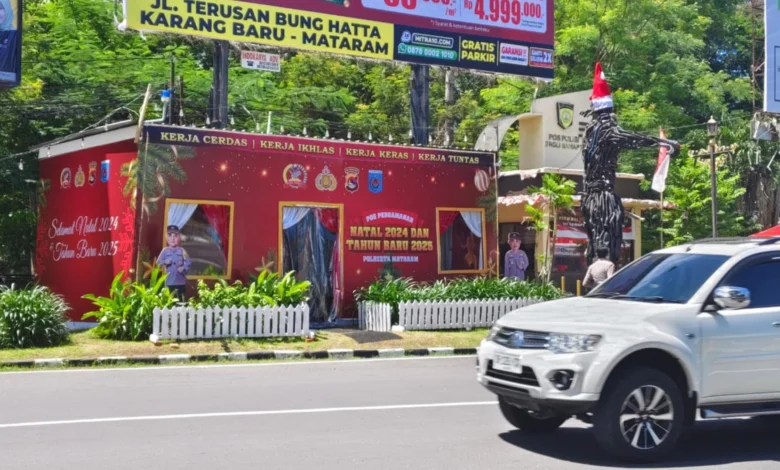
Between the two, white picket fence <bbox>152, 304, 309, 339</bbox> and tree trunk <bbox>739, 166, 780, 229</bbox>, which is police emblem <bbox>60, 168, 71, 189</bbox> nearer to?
white picket fence <bbox>152, 304, 309, 339</bbox>

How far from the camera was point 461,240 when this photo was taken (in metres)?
21.8

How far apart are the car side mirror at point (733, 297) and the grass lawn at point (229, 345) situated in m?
9.88

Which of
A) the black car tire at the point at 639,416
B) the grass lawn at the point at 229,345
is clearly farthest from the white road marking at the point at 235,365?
the black car tire at the point at 639,416

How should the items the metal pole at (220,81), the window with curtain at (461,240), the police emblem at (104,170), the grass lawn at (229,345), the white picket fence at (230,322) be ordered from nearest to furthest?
1. the grass lawn at (229,345)
2. the white picket fence at (230,322)
3. the police emblem at (104,170)
4. the metal pole at (220,81)
5. the window with curtain at (461,240)

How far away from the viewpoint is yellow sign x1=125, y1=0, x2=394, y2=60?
1928 cm

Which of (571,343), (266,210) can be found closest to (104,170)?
(266,210)

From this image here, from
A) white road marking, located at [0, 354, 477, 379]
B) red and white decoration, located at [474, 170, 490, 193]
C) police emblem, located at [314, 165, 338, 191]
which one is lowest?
Result: white road marking, located at [0, 354, 477, 379]

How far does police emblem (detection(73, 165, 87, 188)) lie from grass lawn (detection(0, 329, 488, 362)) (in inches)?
154

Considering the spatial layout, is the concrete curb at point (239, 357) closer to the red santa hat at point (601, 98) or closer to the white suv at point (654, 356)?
the red santa hat at point (601, 98)

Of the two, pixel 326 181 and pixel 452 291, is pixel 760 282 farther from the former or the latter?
pixel 326 181

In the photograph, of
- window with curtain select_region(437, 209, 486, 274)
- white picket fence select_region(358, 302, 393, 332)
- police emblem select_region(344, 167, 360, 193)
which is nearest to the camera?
white picket fence select_region(358, 302, 393, 332)

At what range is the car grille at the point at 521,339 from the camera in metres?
7.63

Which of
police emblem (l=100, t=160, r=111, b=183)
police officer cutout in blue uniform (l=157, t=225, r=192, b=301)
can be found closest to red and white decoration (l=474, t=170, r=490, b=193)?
police officer cutout in blue uniform (l=157, t=225, r=192, b=301)

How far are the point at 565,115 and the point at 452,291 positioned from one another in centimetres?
941
